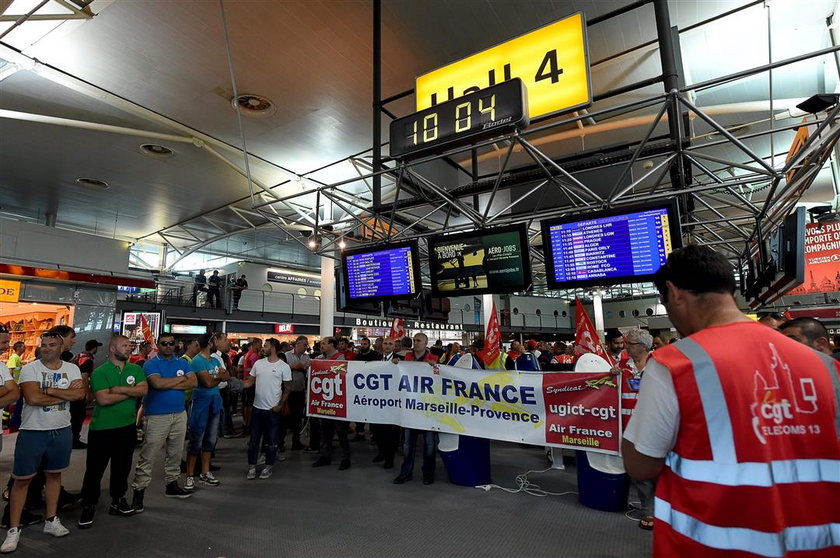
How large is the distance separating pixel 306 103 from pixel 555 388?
7403 mm

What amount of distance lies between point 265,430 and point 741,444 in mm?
6087

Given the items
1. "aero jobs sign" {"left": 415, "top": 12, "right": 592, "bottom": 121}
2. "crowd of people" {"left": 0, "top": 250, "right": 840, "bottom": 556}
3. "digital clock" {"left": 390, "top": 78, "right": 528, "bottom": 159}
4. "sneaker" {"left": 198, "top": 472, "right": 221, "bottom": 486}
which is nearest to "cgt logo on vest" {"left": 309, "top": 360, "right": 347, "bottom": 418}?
"crowd of people" {"left": 0, "top": 250, "right": 840, "bottom": 556}

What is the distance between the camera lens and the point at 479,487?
560 centimetres

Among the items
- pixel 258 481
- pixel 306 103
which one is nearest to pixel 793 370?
pixel 258 481

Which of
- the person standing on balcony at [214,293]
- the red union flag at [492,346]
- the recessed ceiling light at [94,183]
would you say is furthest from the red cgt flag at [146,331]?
the red union flag at [492,346]

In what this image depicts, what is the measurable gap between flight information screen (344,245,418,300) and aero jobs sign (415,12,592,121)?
2.47m

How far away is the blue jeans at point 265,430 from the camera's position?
6098 millimetres

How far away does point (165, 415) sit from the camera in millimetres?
5094

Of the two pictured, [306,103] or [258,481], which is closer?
[258,481]

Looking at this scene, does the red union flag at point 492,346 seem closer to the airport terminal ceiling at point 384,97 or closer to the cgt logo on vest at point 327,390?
the airport terminal ceiling at point 384,97

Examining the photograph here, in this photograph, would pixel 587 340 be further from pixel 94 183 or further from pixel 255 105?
pixel 94 183

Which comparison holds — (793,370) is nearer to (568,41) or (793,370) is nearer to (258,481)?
(568,41)

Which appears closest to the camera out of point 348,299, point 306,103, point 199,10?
point 199,10

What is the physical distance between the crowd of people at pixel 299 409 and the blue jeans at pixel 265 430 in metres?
0.02
